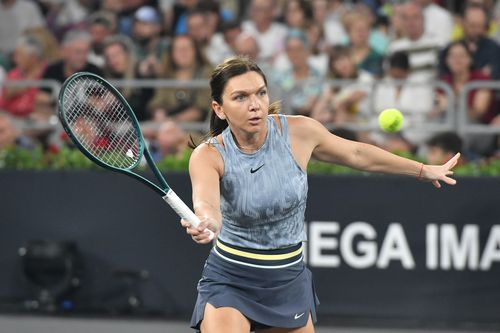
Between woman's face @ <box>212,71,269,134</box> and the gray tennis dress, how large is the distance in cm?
16

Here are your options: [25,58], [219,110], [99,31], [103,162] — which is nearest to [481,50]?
[99,31]

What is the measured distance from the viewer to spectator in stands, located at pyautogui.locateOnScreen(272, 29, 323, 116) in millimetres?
9795

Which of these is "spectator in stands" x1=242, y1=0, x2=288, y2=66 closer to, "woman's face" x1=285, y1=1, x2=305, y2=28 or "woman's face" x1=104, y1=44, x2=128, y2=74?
"woman's face" x1=285, y1=1, x2=305, y2=28

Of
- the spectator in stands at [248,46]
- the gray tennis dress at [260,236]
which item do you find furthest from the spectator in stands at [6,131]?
the gray tennis dress at [260,236]

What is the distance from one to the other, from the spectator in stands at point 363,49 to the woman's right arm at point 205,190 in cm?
569

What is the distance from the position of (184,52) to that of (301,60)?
1.14m

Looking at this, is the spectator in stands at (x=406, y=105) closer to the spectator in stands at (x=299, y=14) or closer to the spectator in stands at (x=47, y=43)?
the spectator in stands at (x=299, y=14)

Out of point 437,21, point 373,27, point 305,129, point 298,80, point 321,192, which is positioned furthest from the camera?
point 373,27

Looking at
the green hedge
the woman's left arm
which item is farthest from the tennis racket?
the green hedge

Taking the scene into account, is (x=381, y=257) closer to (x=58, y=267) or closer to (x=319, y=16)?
(x=58, y=267)

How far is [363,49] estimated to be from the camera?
1062cm

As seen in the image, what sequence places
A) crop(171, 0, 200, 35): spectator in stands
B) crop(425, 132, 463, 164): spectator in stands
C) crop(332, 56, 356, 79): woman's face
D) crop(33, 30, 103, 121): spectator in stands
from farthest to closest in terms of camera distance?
crop(171, 0, 200, 35): spectator in stands, crop(33, 30, 103, 121): spectator in stands, crop(332, 56, 356, 79): woman's face, crop(425, 132, 463, 164): spectator in stands

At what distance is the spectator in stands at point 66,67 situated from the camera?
1048 cm

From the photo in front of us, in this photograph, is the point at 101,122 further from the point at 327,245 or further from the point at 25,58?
the point at 25,58
